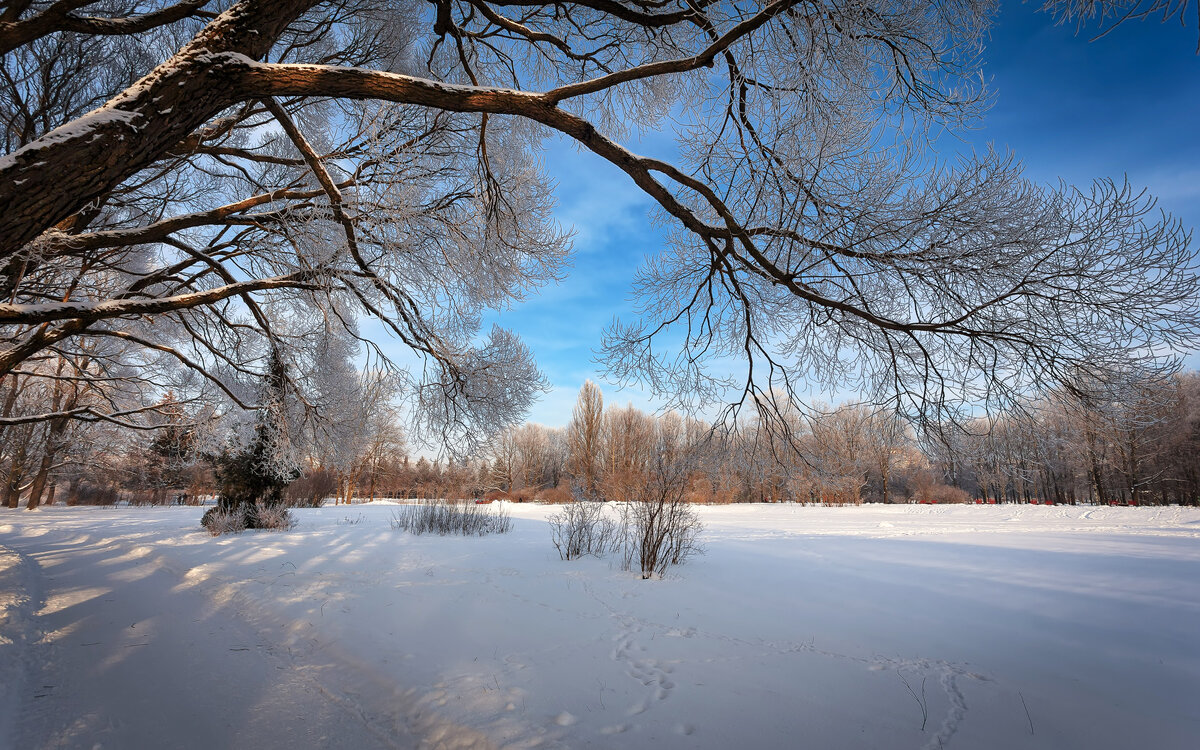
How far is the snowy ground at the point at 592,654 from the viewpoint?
2.92m

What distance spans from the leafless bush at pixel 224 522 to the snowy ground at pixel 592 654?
10.3ft

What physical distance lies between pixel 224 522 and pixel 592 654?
11.3m

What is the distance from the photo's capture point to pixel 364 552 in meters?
8.76

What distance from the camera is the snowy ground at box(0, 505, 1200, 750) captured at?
115 inches

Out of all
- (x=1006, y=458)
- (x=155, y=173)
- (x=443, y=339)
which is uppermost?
(x=155, y=173)

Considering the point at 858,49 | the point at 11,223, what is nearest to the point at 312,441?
the point at 11,223

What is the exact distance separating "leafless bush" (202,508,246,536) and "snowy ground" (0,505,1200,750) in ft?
10.3

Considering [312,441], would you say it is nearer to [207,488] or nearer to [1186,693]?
[1186,693]

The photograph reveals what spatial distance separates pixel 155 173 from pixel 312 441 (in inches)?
169

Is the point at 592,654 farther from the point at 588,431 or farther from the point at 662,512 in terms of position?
the point at 588,431

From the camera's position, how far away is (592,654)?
4.02 m

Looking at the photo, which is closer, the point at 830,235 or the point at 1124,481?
the point at 830,235

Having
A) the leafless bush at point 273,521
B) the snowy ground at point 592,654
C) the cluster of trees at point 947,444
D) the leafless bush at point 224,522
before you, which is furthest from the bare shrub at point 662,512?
the leafless bush at point 224,522

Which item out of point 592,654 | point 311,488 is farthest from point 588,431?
point 592,654
